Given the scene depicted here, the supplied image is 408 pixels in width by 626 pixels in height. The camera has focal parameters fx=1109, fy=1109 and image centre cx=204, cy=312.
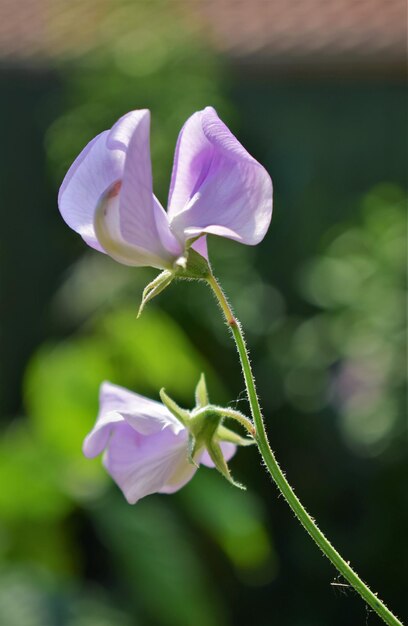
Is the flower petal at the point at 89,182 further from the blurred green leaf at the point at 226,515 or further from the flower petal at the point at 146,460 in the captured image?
the blurred green leaf at the point at 226,515

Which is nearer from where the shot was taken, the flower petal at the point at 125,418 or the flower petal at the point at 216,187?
the flower petal at the point at 216,187

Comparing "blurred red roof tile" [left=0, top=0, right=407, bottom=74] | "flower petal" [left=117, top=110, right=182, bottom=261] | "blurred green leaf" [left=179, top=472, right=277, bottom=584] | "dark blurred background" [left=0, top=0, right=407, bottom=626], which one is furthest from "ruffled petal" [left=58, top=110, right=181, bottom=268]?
"blurred red roof tile" [left=0, top=0, right=407, bottom=74]

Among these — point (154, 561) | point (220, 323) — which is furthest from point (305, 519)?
point (220, 323)

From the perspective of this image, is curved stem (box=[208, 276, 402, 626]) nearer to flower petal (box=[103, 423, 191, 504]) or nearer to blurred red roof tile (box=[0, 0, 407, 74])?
flower petal (box=[103, 423, 191, 504])

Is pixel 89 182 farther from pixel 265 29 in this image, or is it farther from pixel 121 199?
pixel 265 29

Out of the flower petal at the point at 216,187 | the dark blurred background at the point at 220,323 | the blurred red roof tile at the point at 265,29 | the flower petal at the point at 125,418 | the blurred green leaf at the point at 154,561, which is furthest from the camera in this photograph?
the blurred red roof tile at the point at 265,29

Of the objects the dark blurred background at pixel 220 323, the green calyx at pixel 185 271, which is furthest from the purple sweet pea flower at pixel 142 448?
the dark blurred background at pixel 220 323

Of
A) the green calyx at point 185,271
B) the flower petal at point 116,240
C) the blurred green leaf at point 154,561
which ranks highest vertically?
the flower petal at point 116,240

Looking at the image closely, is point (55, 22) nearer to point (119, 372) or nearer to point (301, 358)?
point (301, 358)
